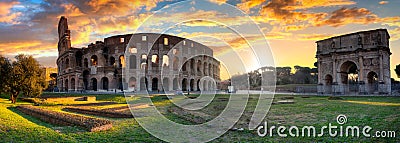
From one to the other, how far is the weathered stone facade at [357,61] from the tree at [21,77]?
35.3 metres

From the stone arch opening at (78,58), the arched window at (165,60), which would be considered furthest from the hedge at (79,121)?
the stone arch opening at (78,58)

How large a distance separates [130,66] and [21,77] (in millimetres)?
25955

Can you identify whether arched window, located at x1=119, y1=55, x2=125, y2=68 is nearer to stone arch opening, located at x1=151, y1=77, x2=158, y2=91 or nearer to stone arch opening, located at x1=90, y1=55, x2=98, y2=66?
stone arch opening, located at x1=90, y1=55, x2=98, y2=66

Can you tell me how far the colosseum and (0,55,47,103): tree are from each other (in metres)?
20.2

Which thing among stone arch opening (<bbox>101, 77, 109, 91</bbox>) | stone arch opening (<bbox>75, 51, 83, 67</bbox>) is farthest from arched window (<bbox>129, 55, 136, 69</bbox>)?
stone arch opening (<bbox>75, 51, 83, 67</bbox>)

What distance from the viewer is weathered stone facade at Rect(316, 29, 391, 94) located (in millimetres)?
36469

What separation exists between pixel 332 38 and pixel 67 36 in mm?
45469

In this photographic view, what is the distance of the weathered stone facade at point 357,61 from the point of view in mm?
36469

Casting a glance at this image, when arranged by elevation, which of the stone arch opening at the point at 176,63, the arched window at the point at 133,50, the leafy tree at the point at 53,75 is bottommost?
the leafy tree at the point at 53,75

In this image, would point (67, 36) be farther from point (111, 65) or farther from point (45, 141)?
point (45, 141)

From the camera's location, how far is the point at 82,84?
4956 cm

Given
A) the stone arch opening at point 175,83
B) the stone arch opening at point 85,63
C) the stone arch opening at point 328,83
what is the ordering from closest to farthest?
the stone arch opening at point 328,83, the stone arch opening at point 175,83, the stone arch opening at point 85,63

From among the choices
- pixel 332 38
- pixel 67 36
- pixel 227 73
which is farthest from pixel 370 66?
pixel 67 36

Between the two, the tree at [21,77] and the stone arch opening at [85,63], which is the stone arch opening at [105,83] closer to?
the stone arch opening at [85,63]
